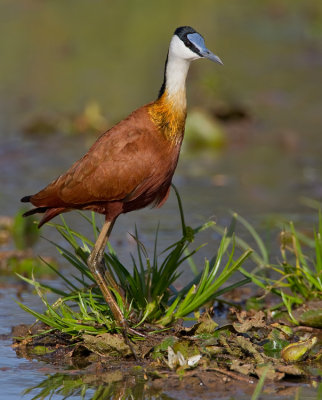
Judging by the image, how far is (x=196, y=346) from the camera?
5.18 meters

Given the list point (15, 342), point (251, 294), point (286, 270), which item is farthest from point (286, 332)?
point (15, 342)

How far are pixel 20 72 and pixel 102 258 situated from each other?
9.00 metres

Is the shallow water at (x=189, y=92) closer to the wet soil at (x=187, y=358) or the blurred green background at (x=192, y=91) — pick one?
the blurred green background at (x=192, y=91)

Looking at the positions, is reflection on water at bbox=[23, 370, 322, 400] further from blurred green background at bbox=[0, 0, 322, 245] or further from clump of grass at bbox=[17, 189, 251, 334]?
blurred green background at bbox=[0, 0, 322, 245]

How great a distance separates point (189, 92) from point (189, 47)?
26.3ft

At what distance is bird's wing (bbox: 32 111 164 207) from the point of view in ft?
17.8

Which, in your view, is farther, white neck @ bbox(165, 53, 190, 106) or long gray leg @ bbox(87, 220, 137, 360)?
white neck @ bbox(165, 53, 190, 106)

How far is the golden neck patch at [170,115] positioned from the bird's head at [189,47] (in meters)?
0.23

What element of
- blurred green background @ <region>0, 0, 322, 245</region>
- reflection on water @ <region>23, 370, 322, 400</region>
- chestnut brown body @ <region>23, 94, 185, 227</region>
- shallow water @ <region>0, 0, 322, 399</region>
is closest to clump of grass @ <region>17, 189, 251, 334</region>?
chestnut brown body @ <region>23, 94, 185, 227</region>

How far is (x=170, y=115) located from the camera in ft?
18.4

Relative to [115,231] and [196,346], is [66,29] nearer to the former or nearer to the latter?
[115,231]

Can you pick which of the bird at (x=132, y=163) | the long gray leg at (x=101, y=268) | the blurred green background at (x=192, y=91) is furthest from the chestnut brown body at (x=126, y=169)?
the blurred green background at (x=192, y=91)

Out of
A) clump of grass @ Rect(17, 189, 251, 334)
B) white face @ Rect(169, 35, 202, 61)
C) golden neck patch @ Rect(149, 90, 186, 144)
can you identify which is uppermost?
white face @ Rect(169, 35, 202, 61)

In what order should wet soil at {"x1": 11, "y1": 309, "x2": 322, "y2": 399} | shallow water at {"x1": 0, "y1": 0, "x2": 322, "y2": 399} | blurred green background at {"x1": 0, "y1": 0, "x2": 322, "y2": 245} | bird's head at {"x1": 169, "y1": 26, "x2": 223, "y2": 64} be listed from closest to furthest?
wet soil at {"x1": 11, "y1": 309, "x2": 322, "y2": 399} → bird's head at {"x1": 169, "y1": 26, "x2": 223, "y2": 64} → shallow water at {"x1": 0, "y1": 0, "x2": 322, "y2": 399} → blurred green background at {"x1": 0, "y1": 0, "x2": 322, "y2": 245}
